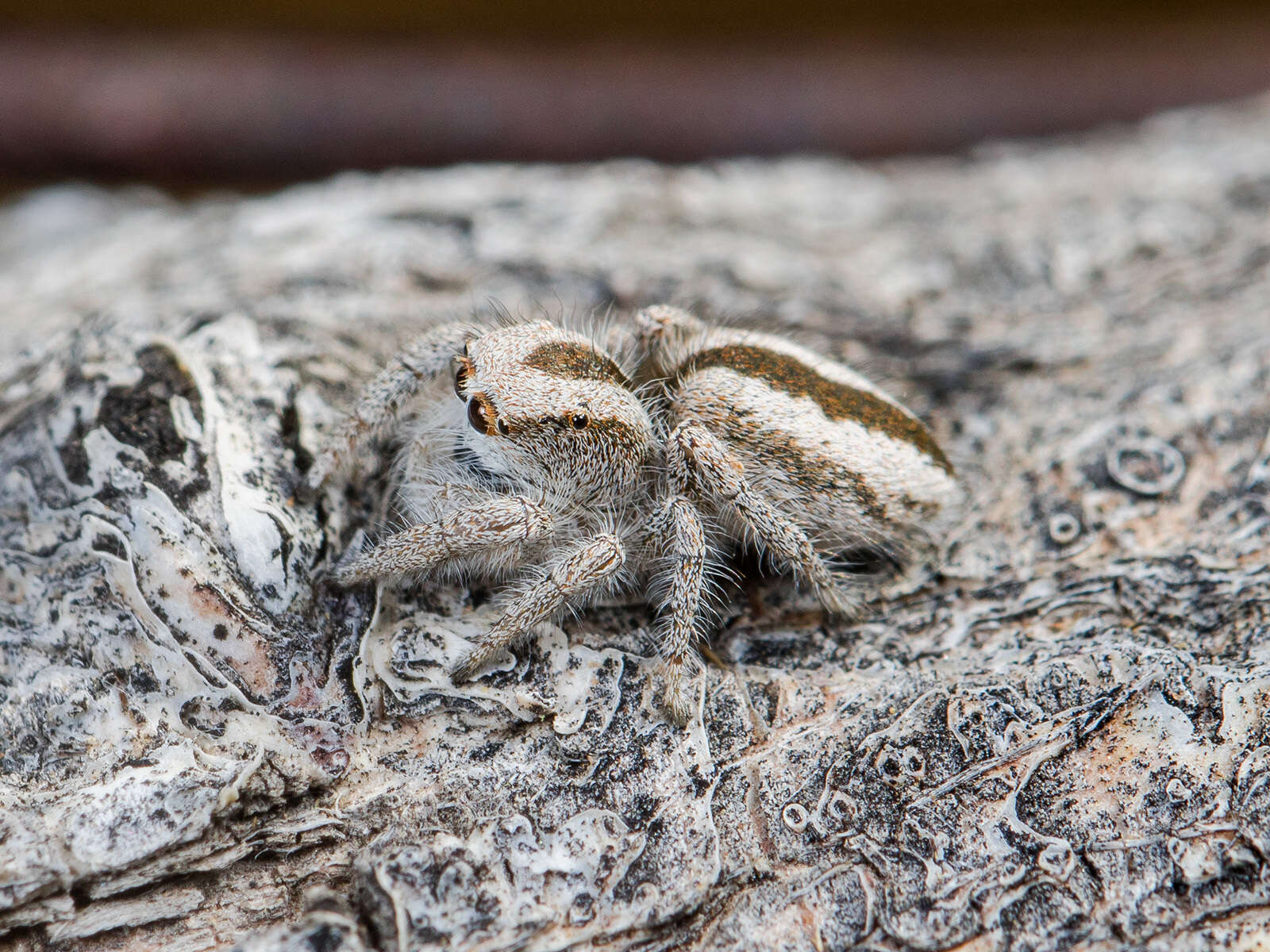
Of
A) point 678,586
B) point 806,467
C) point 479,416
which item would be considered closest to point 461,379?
point 479,416

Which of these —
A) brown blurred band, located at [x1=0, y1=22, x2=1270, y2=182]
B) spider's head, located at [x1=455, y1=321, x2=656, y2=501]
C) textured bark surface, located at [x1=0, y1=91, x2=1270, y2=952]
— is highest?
brown blurred band, located at [x1=0, y1=22, x2=1270, y2=182]

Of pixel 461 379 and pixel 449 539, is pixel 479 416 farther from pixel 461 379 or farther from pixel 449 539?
pixel 449 539

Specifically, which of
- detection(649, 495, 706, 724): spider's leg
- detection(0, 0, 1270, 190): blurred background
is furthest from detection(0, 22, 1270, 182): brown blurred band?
detection(649, 495, 706, 724): spider's leg

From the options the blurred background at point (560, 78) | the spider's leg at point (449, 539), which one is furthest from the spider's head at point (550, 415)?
the blurred background at point (560, 78)

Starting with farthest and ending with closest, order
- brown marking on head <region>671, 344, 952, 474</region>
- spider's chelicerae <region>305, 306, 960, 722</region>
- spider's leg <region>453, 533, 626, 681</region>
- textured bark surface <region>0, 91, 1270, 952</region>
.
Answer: brown marking on head <region>671, 344, 952, 474</region>, spider's chelicerae <region>305, 306, 960, 722</region>, spider's leg <region>453, 533, 626, 681</region>, textured bark surface <region>0, 91, 1270, 952</region>

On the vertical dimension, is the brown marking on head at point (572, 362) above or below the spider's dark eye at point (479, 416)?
above

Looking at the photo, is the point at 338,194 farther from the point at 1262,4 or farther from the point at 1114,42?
the point at 1262,4

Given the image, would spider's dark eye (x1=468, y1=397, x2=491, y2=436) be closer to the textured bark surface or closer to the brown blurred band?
the textured bark surface

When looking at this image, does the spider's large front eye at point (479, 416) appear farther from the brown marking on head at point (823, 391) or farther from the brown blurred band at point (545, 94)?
the brown blurred band at point (545, 94)

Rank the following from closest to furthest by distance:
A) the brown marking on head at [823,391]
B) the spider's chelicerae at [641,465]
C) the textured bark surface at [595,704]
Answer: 1. the textured bark surface at [595,704]
2. the spider's chelicerae at [641,465]
3. the brown marking on head at [823,391]
